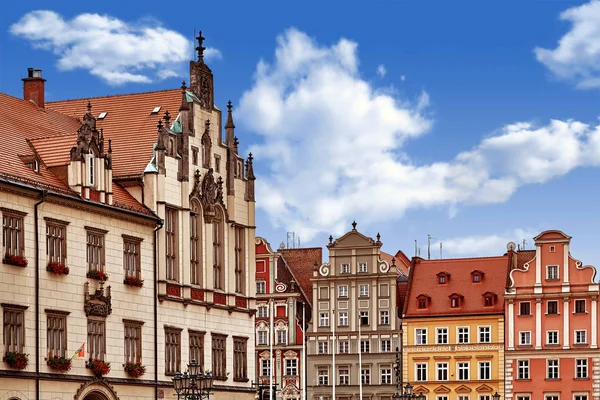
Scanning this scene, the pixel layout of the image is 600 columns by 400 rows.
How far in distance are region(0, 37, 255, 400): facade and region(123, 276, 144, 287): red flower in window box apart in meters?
0.07

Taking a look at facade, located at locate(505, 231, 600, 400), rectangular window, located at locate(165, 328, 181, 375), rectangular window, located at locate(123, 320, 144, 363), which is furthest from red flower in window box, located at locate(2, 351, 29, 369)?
facade, located at locate(505, 231, 600, 400)

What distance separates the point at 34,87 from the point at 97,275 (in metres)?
13.2

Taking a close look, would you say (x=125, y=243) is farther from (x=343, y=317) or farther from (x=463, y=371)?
(x=463, y=371)

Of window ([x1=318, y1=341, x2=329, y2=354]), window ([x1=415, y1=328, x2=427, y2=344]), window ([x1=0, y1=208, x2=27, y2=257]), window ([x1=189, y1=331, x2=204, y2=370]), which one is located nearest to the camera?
window ([x1=0, y1=208, x2=27, y2=257])

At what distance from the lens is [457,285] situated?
101 metres

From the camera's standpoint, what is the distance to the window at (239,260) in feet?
218

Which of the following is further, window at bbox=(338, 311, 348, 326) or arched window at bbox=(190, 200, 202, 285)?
window at bbox=(338, 311, 348, 326)

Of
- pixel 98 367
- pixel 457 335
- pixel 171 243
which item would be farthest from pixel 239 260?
pixel 457 335

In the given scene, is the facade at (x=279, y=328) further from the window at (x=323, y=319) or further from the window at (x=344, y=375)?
the window at (x=344, y=375)

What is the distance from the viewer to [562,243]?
318 ft

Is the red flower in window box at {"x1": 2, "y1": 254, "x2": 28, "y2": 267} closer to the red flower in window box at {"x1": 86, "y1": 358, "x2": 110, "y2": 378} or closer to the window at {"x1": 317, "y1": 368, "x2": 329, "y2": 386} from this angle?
the red flower in window box at {"x1": 86, "y1": 358, "x2": 110, "y2": 378}

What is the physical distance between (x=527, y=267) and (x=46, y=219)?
51755 mm

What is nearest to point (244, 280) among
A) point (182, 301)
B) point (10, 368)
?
point (182, 301)

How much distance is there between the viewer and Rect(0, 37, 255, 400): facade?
51.3 m
